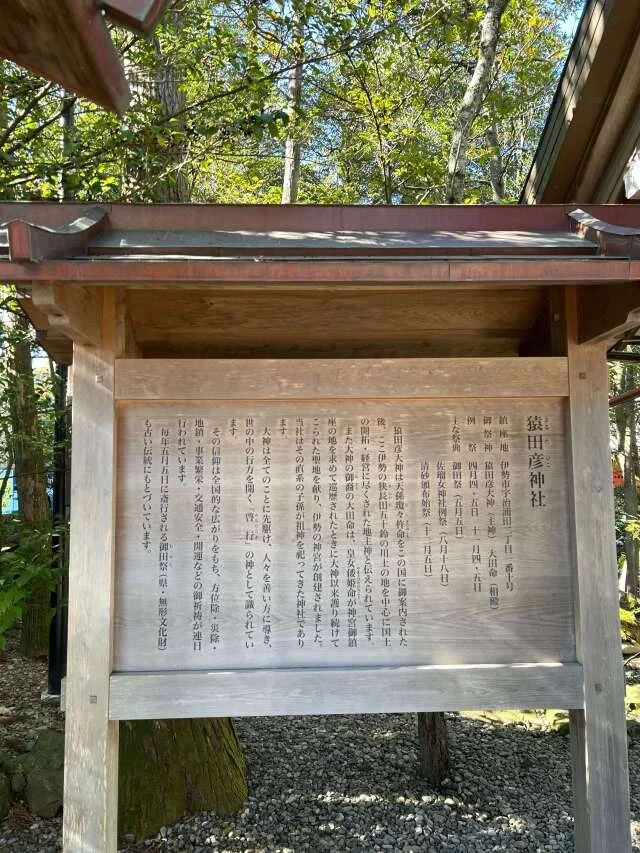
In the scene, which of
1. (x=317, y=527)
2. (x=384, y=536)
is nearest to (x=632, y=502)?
(x=384, y=536)

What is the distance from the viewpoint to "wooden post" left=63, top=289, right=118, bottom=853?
8.93 feet

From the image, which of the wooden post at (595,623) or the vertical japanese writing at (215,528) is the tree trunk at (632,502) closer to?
the wooden post at (595,623)

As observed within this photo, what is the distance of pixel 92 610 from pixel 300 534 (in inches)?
41.5

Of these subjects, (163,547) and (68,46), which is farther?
(163,547)

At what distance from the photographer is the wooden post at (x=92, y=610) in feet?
8.93

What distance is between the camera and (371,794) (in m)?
4.68

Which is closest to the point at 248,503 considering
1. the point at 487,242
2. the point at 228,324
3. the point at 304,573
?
the point at 304,573

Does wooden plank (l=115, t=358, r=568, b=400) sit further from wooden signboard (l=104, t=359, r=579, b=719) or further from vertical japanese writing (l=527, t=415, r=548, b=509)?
vertical japanese writing (l=527, t=415, r=548, b=509)

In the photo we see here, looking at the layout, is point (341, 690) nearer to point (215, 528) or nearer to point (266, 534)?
point (266, 534)

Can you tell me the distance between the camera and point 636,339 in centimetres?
441

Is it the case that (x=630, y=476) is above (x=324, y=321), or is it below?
below

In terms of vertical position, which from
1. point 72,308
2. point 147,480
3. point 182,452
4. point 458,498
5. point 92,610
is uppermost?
point 72,308

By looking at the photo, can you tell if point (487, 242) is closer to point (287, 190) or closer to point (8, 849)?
point (8, 849)

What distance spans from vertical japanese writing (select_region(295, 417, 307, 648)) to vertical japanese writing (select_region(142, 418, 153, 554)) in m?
0.74
